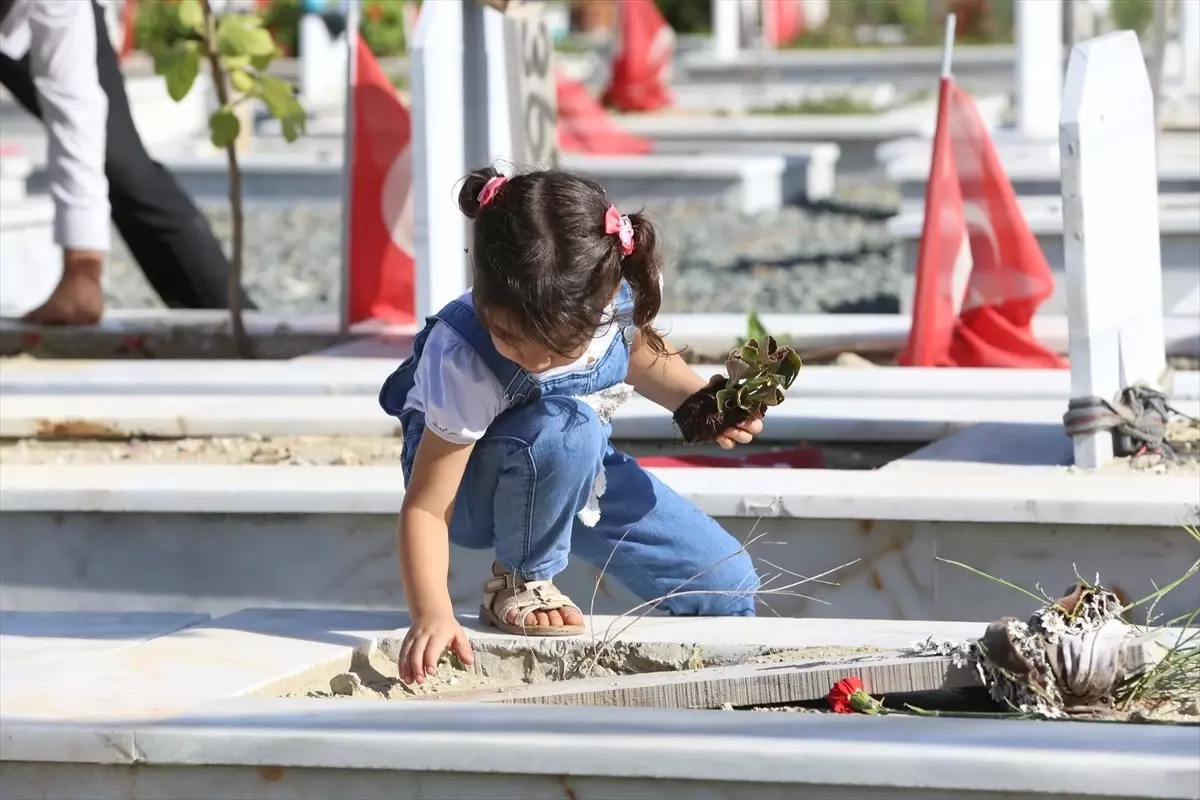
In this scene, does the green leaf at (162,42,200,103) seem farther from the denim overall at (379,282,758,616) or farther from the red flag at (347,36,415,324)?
the denim overall at (379,282,758,616)

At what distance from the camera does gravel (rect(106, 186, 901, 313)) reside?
8.12m

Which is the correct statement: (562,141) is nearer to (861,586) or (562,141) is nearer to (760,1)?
(861,586)

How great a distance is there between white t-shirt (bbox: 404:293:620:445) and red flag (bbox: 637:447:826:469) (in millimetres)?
1191

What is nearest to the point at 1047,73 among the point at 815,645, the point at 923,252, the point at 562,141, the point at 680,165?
the point at 680,165

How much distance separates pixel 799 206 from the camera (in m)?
11.6

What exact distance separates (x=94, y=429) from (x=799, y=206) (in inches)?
303

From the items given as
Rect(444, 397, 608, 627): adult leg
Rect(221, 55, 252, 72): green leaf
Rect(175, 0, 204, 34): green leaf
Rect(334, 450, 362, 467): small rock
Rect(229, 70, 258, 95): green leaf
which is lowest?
Rect(334, 450, 362, 467): small rock

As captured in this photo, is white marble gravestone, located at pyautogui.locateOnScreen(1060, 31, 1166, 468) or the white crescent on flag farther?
the white crescent on flag

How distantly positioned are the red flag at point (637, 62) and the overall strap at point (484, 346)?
11.8 meters

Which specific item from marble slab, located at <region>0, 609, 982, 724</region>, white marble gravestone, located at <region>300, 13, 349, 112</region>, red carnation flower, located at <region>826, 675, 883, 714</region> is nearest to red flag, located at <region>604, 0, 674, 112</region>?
white marble gravestone, located at <region>300, 13, 349, 112</region>

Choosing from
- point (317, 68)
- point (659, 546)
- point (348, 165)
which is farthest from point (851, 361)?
point (317, 68)

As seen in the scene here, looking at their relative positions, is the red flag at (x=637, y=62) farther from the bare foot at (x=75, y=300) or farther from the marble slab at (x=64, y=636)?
the marble slab at (x=64, y=636)

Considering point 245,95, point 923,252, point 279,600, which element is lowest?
point 279,600

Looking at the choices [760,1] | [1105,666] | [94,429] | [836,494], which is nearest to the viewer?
[1105,666]
